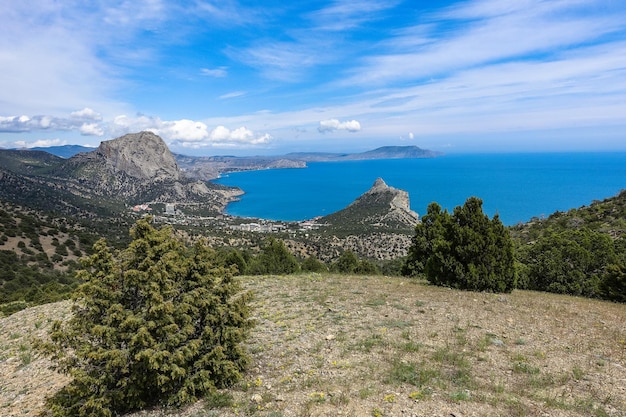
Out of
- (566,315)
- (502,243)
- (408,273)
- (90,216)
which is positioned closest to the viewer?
(566,315)

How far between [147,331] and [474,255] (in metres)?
14.1

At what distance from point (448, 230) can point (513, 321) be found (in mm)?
6420

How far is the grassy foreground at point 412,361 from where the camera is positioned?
19.9 feet

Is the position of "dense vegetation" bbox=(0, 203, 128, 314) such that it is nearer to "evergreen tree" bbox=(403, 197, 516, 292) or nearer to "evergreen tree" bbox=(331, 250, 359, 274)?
"evergreen tree" bbox=(331, 250, 359, 274)

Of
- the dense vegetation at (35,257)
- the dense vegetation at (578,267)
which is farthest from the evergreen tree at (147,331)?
the dense vegetation at (578,267)

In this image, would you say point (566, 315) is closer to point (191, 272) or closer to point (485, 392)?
point (485, 392)

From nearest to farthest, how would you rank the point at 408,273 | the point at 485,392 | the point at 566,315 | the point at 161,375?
the point at 161,375 < the point at 485,392 < the point at 566,315 < the point at 408,273

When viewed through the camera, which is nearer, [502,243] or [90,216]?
[502,243]

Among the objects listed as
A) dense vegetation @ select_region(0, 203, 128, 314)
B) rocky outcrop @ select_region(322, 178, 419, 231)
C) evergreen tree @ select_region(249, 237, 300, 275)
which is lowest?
rocky outcrop @ select_region(322, 178, 419, 231)

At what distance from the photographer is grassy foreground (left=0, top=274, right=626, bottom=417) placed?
6.06 meters

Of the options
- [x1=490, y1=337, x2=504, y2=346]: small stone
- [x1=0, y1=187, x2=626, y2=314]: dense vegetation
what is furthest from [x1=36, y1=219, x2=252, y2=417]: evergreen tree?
[x1=490, y1=337, x2=504, y2=346]: small stone

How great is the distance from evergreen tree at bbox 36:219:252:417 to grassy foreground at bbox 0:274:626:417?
0.61m

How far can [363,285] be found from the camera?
644 inches

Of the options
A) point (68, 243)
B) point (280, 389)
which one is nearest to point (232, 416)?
point (280, 389)
